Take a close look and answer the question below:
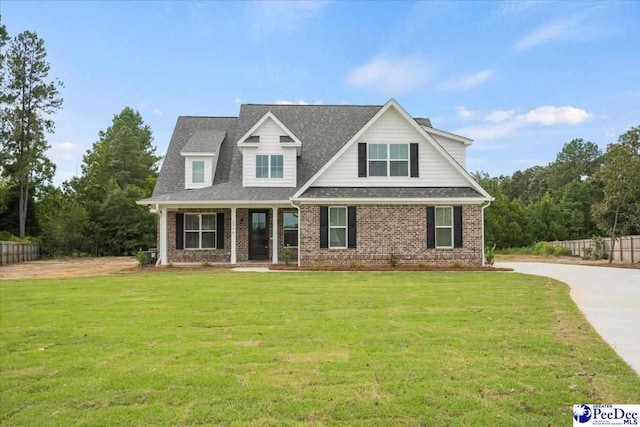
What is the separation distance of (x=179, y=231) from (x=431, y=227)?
10.8m

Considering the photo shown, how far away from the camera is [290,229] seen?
22.4 m

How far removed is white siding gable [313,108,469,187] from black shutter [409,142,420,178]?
134 mm

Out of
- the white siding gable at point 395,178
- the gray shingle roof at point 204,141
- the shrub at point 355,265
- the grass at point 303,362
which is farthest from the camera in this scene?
the gray shingle roof at point 204,141

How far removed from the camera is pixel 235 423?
4191 millimetres

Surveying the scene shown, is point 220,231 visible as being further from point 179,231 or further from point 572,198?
point 572,198

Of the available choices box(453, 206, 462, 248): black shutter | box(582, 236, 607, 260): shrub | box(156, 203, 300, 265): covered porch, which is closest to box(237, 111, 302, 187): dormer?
box(156, 203, 300, 265): covered porch

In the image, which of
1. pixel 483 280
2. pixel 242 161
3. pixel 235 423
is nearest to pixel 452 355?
pixel 235 423

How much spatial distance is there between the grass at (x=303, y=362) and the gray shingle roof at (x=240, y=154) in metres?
Answer: 10.1

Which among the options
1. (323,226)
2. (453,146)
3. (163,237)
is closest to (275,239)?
(323,226)

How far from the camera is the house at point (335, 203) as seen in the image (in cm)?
2038

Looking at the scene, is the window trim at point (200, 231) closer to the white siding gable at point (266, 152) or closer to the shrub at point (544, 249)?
the white siding gable at point (266, 152)

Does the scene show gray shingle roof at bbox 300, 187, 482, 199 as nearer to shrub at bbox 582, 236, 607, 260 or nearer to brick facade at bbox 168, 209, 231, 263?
brick facade at bbox 168, 209, 231, 263

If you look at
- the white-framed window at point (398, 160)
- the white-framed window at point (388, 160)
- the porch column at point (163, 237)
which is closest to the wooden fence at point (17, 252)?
the porch column at point (163, 237)

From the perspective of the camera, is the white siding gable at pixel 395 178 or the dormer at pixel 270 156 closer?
the white siding gable at pixel 395 178
